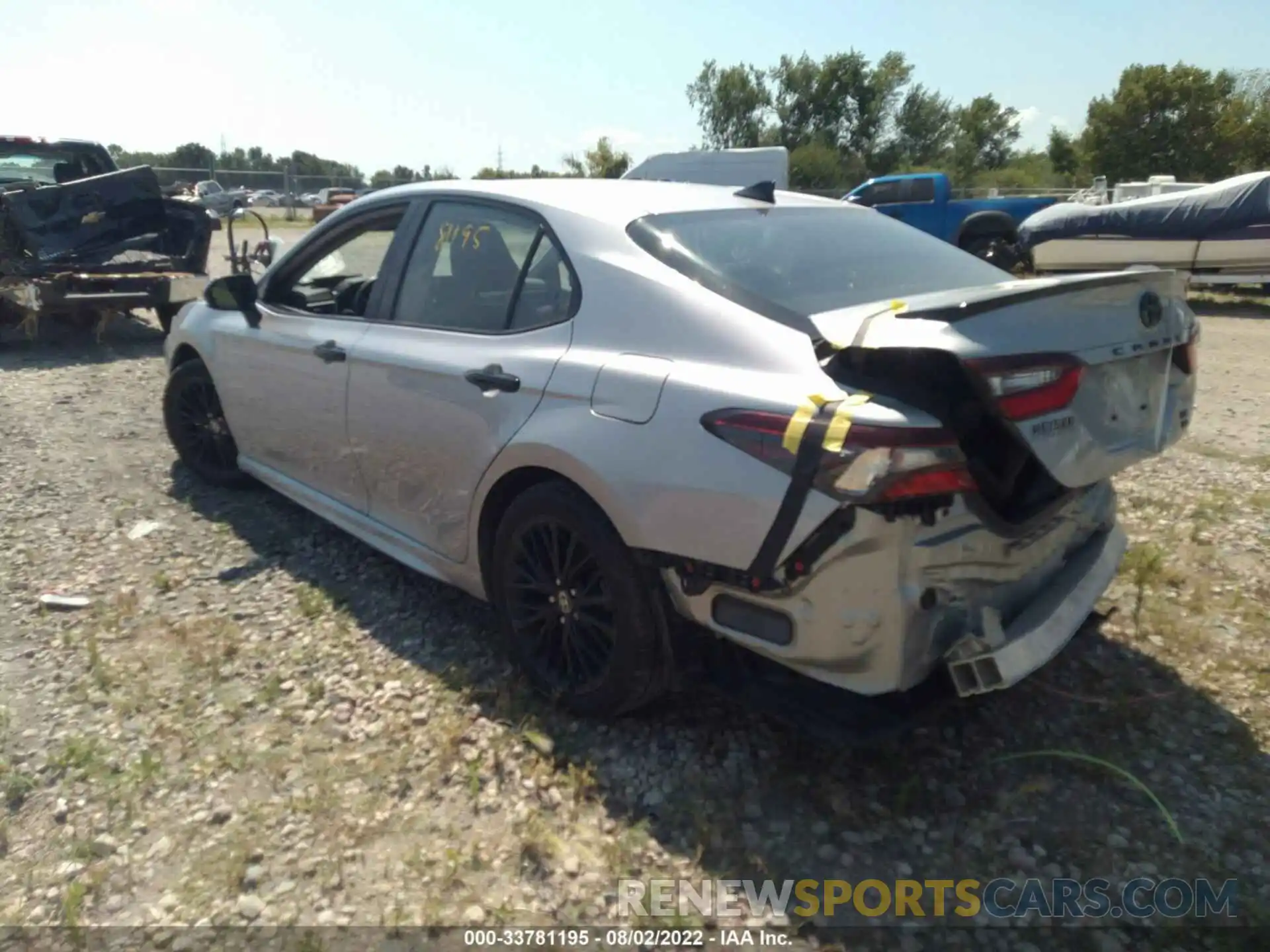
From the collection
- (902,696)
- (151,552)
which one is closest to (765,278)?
(902,696)

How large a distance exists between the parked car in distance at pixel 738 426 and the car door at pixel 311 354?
36 mm

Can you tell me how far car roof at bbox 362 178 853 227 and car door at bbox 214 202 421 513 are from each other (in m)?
0.36

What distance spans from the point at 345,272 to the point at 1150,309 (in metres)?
3.20

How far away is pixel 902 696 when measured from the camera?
2.61m

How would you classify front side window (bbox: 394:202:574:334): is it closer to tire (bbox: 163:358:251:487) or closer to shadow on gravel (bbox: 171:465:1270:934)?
shadow on gravel (bbox: 171:465:1270:934)

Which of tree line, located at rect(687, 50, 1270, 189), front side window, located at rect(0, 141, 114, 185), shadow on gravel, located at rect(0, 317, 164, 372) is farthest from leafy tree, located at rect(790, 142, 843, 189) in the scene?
shadow on gravel, located at rect(0, 317, 164, 372)

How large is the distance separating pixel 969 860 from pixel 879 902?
0.99 ft

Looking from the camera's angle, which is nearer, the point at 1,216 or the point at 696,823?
the point at 696,823

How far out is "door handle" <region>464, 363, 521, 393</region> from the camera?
3.10 m

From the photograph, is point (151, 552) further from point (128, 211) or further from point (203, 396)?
point (128, 211)

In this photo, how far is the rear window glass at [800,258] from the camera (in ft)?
9.26

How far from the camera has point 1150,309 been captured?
2.72 metres

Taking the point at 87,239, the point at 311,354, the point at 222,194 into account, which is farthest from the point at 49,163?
the point at 222,194

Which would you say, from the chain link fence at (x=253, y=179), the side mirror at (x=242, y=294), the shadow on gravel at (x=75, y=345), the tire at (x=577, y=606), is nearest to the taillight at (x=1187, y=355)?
the tire at (x=577, y=606)
